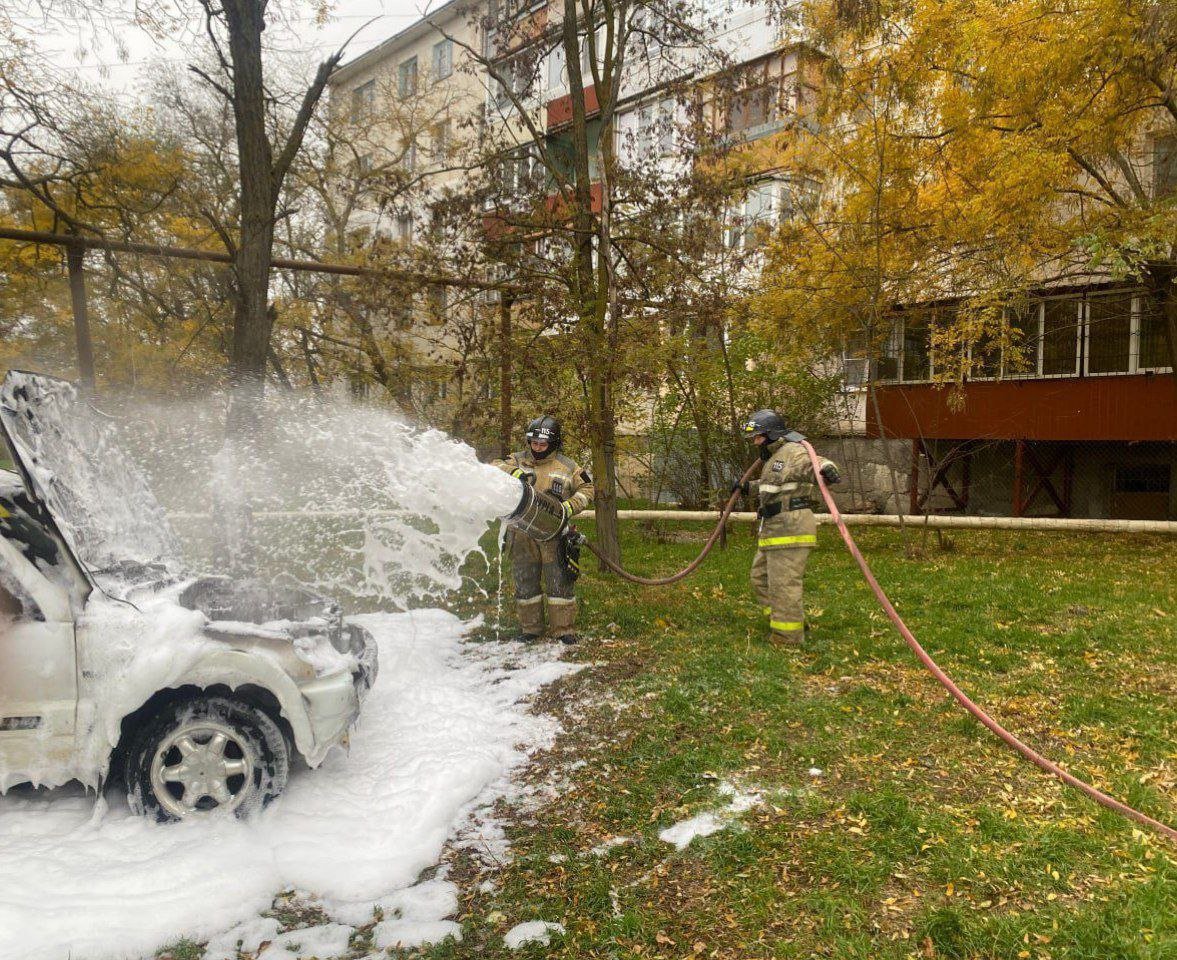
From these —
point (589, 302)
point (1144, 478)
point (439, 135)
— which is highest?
point (439, 135)

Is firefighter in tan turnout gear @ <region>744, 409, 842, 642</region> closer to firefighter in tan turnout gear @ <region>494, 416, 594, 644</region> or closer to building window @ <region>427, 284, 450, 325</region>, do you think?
firefighter in tan turnout gear @ <region>494, 416, 594, 644</region>

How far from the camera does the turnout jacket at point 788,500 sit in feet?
22.7

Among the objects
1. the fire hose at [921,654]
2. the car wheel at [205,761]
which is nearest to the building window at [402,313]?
the fire hose at [921,654]

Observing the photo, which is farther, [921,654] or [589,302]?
[589,302]

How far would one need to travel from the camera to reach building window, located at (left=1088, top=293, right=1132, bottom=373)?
15.9m

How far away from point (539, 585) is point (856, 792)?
148 inches

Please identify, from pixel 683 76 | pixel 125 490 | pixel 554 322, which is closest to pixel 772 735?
pixel 125 490

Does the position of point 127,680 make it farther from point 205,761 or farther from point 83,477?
point 83,477

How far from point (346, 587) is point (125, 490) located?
11.2 ft

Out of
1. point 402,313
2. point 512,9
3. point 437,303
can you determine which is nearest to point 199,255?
point 402,313

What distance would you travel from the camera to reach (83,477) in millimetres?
4598

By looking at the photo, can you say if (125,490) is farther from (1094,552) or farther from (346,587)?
(1094,552)

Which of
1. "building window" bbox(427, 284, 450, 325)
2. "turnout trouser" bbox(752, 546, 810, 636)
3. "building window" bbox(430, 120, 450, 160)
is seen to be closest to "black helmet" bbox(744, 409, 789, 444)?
"turnout trouser" bbox(752, 546, 810, 636)

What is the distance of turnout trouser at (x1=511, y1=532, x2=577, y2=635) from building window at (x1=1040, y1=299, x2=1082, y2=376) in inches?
552
